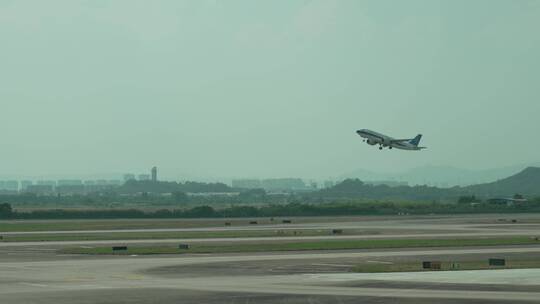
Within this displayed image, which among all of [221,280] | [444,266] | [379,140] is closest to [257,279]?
[221,280]

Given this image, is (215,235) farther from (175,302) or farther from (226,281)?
(175,302)

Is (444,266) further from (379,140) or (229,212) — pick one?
(229,212)

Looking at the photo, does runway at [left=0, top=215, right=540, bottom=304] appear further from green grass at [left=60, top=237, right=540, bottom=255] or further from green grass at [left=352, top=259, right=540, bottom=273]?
green grass at [left=60, top=237, right=540, bottom=255]

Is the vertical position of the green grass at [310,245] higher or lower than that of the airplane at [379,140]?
lower

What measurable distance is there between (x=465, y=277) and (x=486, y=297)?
29.9 ft

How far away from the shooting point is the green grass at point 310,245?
75250 millimetres

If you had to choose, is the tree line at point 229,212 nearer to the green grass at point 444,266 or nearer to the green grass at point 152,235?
the green grass at point 152,235

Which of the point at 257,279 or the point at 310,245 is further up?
the point at 310,245

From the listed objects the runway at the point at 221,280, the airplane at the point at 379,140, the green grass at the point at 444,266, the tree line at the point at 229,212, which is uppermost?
the airplane at the point at 379,140

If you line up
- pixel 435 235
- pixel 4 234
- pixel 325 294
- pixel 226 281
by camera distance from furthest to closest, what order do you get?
1. pixel 4 234
2. pixel 435 235
3. pixel 226 281
4. pixel 325 294

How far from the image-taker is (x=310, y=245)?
8106 cm

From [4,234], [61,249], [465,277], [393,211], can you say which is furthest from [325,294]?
[393,211]

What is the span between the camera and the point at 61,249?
77.7 m

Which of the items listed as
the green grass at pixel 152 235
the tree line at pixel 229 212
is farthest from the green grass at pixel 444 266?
the tree line at pixel 229 212
